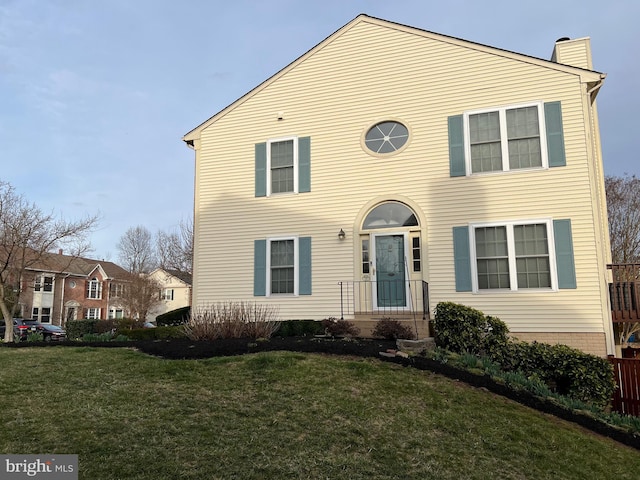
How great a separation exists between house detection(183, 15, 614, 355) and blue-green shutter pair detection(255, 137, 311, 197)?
4cm

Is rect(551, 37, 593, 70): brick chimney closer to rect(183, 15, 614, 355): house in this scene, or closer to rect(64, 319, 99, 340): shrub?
→ rect(183, 15, 614, 355): house

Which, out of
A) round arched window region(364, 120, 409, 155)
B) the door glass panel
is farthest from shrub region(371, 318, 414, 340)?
round arched window region(364, 120, 409, 155)

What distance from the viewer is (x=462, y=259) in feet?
35.4

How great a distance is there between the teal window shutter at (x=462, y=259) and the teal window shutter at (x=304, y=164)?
3928mm

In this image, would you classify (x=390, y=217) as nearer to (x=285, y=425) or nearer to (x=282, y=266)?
(x=282, y=266)

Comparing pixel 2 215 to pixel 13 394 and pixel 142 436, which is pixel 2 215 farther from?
pixel 142 436

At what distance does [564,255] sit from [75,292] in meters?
39.3

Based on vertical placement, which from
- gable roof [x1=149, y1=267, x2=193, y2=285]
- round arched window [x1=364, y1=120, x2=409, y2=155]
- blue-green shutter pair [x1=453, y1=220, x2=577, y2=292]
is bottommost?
blue-green shutter pair [x1=453, y1=220, x2=577, y2=292]

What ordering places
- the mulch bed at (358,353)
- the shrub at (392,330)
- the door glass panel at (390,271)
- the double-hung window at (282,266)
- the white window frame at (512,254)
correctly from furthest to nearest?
the double-hung window at (282,266) < the door glass panel at (390,271) < the white window frame at (512,254) < the shrub at (392,330) < the mulch bed at (358,353)

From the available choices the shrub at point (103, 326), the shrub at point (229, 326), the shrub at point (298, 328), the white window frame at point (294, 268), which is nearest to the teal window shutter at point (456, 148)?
the white window frame at point (294, 268)

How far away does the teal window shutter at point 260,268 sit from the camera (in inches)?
490

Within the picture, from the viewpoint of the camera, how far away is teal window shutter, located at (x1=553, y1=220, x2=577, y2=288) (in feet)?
32.5

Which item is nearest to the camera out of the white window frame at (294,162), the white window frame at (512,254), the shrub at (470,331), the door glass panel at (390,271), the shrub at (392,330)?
the shrub at (470,331)

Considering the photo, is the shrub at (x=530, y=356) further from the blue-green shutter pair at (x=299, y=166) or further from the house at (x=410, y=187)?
the blue-green shutter pair at (x=299, y=166)
